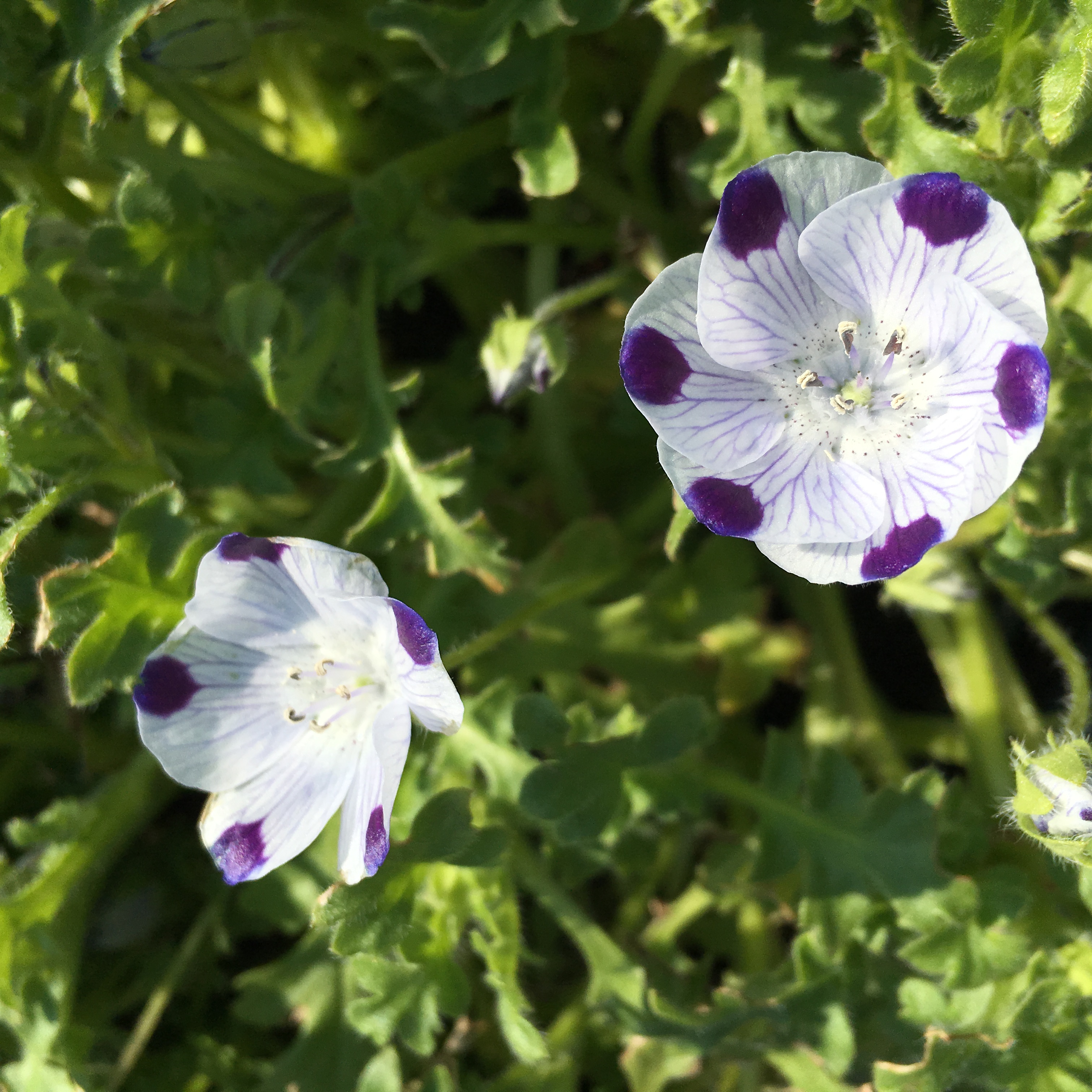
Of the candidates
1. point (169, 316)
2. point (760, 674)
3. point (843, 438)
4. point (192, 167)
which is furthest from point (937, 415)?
point (169, 316)

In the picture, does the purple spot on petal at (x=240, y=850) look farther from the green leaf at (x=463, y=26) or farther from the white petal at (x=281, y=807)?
A: the green leaf at (x=463, y=26)

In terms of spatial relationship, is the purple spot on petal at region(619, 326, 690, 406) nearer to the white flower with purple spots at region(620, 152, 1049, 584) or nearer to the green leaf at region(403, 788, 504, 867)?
the white flower with purple spots at region(620, 152, 1049, 584)

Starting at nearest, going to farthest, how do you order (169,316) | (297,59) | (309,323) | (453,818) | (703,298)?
(703,298), (453,818), (309,323), (297,59), (169,316)

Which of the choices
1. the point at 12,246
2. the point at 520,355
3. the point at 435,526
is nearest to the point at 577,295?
the point at 520,355

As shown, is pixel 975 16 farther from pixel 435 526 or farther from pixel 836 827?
pixel 836 827

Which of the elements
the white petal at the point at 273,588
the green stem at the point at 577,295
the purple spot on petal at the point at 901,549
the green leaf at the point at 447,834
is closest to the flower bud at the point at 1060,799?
the purple spot on petal at the point at 901,549

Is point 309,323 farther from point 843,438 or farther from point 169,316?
point 843,438
